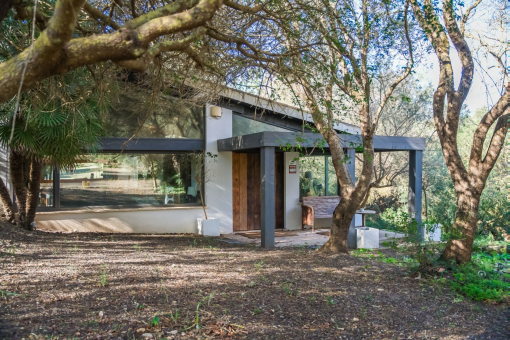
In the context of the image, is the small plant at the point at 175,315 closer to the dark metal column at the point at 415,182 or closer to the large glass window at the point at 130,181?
the large glass window at the point at 130,181

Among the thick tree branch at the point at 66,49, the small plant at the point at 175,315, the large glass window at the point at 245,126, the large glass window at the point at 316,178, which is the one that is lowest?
the small plant at the point at 175,315

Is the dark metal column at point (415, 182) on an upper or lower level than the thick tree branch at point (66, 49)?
lower

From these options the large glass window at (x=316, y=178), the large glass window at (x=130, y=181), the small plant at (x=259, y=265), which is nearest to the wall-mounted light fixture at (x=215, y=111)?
the large glass window at (x=130, y=181)

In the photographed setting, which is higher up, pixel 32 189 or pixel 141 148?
pixel 141 148

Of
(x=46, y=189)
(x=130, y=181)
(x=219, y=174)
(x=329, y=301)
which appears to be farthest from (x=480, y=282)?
(x=46, y=189)

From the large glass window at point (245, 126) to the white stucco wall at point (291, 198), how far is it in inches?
50.0

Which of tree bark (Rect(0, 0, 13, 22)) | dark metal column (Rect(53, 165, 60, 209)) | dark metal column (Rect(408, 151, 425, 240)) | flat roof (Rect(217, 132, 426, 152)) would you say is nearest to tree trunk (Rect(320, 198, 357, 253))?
flat roof (Rect(217, 132, 426, 152))

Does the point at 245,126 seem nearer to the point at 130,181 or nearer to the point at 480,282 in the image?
the point at 130,181

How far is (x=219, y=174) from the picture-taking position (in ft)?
37.3

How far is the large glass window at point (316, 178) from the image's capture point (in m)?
12.8

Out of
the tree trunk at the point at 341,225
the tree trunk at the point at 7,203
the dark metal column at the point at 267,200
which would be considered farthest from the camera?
the dark metal column at the point at 267,200

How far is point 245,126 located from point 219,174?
5.15 ft

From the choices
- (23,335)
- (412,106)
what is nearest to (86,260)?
(23,335)

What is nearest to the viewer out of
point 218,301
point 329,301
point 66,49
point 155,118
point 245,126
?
point 66,49
